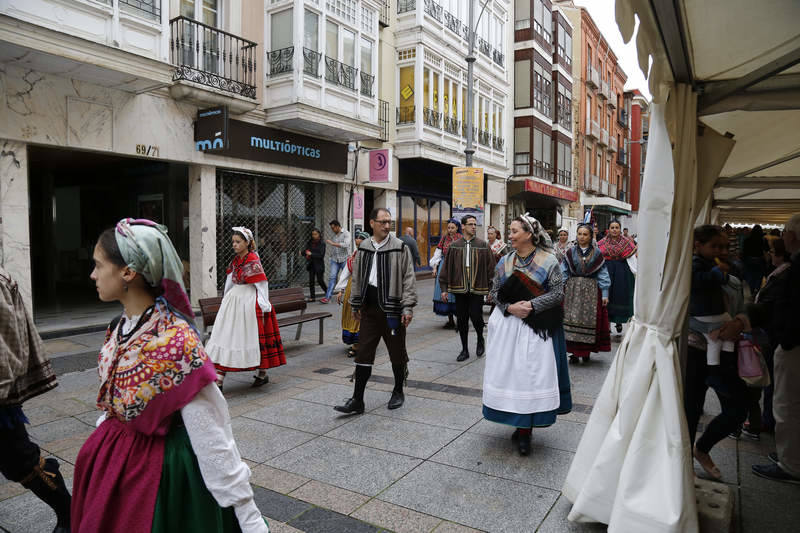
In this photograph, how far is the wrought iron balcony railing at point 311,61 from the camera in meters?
13.7

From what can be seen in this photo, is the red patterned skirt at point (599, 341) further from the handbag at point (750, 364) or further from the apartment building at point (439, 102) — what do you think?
the apartment building at point (439, 102)

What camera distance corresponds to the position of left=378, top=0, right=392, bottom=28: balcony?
17.7 meters

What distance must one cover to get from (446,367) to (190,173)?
8.27m

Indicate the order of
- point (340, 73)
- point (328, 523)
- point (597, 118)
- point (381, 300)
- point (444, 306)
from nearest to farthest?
point (328, 523), point (381, 300), point (444, 306), point (340, 73), point (597, 118)

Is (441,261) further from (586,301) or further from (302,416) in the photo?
(302,416)

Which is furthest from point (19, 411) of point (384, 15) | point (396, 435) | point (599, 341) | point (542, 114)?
point (542, 114)

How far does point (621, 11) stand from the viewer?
7.94ft

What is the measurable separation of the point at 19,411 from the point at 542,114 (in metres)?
29.1

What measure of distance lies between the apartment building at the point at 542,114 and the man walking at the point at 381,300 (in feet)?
74.4

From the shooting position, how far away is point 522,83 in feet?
90.9

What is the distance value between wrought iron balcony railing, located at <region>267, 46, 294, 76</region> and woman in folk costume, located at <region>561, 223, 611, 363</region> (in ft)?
30.4

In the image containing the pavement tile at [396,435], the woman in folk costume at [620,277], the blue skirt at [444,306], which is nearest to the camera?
the pavement tile at [396,435]

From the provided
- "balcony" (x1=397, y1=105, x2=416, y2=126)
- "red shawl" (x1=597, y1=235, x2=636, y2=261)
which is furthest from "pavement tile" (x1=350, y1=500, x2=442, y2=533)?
"balcony" (x1=397, y1=105, x2=416, y2=126)

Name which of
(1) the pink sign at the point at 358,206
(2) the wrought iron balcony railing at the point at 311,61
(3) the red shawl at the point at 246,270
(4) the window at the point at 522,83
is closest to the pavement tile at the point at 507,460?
(3) the red shawl at the point at 246,270
